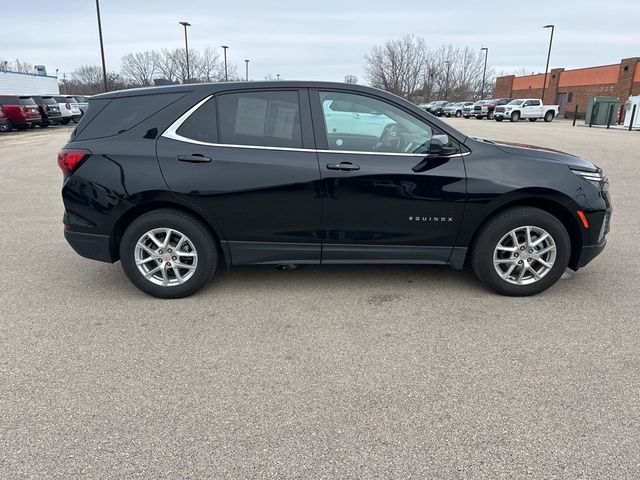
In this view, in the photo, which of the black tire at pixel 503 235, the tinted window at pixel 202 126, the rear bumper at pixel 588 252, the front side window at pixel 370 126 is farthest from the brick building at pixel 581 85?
the tinted window at pixel 202 126

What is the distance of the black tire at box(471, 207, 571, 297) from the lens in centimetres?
404

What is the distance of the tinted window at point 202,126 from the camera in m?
3.97

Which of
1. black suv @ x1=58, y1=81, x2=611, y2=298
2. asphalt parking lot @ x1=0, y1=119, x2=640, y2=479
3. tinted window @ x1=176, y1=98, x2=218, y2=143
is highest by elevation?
tinted window @ x1=176, y1=98, x2=218, y2=143

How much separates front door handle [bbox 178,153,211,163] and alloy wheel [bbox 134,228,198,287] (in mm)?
597

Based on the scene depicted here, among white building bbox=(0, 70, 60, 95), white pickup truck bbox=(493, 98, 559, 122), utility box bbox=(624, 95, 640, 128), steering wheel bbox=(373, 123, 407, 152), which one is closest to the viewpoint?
steering wheel bbox=(373, 123, 407, 152)

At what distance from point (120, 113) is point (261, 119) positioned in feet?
4.01

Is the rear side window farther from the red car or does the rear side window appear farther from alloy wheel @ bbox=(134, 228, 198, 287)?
the red car

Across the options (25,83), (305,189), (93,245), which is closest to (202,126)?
(305,189)

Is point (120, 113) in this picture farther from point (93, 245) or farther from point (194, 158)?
point (93, 245)

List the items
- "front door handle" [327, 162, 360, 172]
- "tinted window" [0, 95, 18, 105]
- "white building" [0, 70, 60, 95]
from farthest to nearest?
1. "white building" [0, 70, 60, 95]
2. "tinted window" [0, 95, 18, 105]
3. "front door handle" [327, 162, 360, 172]

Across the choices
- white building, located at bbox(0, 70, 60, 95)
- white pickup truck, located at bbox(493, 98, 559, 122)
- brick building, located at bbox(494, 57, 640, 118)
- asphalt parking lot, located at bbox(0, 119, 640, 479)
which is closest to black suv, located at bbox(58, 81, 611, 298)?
asphalt parking lot, located at bbox(0, 119, 640, 479)

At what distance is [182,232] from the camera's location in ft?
13.2

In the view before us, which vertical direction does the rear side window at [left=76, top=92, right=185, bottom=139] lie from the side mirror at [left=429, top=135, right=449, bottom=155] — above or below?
above

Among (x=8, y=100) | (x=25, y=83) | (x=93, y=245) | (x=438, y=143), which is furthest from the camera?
(x=25, y=83)
